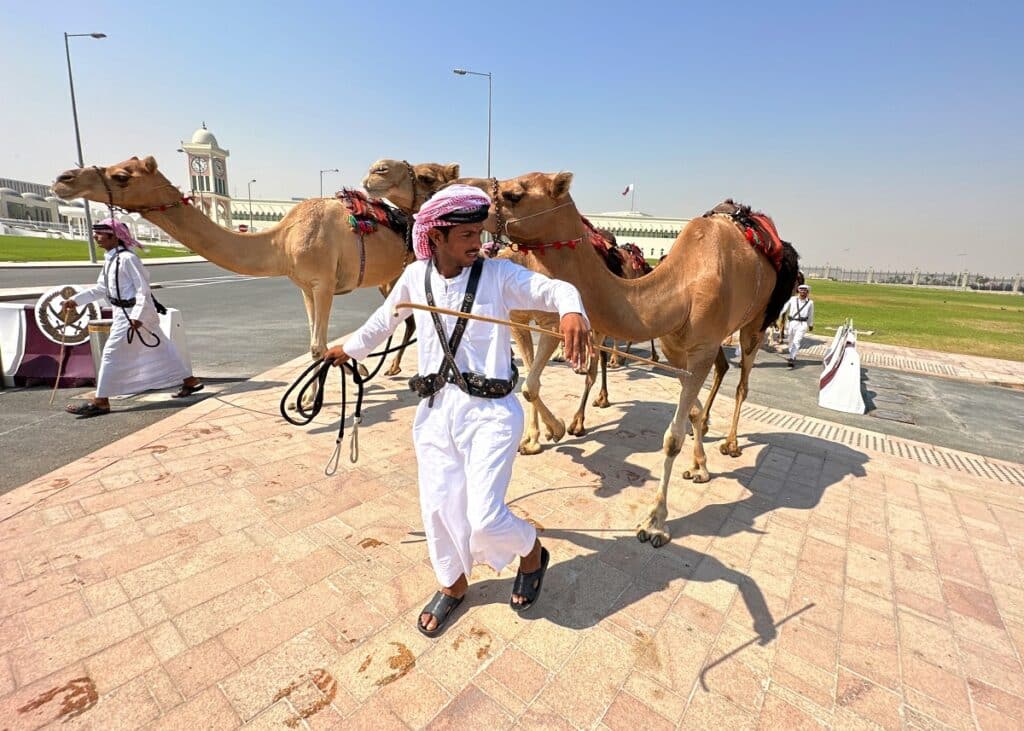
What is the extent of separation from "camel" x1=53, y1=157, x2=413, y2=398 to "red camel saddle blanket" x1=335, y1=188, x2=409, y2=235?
3.4 inches

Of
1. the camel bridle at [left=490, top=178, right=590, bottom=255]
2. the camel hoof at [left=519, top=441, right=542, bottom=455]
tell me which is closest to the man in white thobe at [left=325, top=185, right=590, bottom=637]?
the camel bridle at [left=490, top=178, right=590, bottom=255]

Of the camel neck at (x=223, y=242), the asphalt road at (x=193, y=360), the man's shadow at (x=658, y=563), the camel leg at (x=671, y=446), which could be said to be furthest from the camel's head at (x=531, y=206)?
the asphalt road at (x=193, y=360)

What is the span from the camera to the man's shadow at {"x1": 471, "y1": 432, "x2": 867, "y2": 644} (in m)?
2.88

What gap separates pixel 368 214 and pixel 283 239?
3.70 ft

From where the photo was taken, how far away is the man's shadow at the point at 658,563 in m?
2.88

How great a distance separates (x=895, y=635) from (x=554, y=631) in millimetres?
1996

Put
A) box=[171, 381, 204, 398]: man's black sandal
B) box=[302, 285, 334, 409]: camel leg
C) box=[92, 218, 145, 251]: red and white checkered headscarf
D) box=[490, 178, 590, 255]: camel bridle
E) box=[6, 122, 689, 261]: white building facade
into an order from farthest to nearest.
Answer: box=[6, 122, 689, 261]: white building facade, box=[171, 381, 204, 398]: man's black sandal, box=[302, 285, 334, 409]: camel leg, box=[92, 218, 145, 251]: red and white checkered headscarf, box=[490, 178, 590, 255]: camel bridle

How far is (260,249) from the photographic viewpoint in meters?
5.74

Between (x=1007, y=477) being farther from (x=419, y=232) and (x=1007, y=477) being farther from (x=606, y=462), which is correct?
(x=419, y=232)

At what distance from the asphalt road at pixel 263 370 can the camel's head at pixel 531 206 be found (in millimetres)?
3266

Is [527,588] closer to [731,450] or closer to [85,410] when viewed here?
[731,450]

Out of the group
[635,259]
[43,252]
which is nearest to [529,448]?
[635,259]

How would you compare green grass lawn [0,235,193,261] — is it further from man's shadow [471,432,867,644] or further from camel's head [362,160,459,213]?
man's shadow [471,432,867,644]

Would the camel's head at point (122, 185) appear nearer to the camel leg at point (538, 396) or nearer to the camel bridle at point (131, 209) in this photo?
the camel bridle at point (131, 209)
